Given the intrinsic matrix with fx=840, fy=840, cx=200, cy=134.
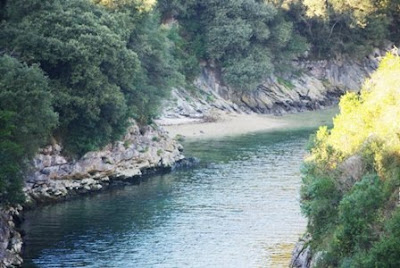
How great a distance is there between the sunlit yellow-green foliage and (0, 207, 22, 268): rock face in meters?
20.0

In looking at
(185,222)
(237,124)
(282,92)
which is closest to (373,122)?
(185,222)

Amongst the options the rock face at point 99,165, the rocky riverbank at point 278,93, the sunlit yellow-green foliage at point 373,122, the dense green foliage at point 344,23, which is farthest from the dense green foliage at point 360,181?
the dense green foliage at point 344,23

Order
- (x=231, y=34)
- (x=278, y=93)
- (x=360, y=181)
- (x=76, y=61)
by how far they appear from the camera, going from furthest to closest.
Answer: (x=278, y=93)
(x=231, y=34)
(x=76, y=61)
(x=360, y=181)

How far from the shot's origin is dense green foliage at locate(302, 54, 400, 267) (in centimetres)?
3916

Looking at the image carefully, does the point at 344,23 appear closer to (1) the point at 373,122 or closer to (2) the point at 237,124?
(2) the point at 237,124

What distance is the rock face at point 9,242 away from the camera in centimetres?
5172

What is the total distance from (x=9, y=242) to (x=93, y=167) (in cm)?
2077

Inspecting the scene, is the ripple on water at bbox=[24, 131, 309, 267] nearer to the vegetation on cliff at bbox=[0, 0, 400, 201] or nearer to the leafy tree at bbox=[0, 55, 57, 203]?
the leafy tree at bbox=[0, 55, 57, 203]

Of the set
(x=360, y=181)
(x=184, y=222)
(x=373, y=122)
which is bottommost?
(x=184, y=222)

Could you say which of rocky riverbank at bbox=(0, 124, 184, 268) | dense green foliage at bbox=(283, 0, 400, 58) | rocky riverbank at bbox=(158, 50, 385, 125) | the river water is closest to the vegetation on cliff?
rocky riverbank at bbox=(0, 124, 184, 268)

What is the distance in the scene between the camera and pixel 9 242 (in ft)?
179

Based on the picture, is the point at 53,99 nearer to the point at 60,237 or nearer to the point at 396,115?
the point at 60,237

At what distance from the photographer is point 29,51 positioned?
70.8 m

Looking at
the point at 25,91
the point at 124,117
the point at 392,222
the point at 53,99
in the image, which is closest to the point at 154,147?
the point at 124,117
